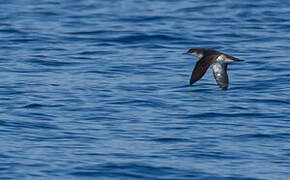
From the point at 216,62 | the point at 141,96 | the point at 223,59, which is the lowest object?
the point at 141,96

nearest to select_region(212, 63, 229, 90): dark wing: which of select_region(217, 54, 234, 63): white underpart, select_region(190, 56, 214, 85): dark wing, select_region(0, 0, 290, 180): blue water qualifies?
select_region(0, 0, 290, 180): blue water

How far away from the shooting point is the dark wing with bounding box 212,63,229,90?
17484mm

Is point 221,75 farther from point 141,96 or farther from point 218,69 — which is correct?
point 141,96

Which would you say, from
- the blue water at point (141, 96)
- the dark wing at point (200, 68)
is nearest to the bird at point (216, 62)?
the dark wing at point (200, 68)

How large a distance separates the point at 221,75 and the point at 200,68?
1.89 meters

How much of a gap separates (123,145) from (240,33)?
12.3 m

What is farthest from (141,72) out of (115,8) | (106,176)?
(115,8)

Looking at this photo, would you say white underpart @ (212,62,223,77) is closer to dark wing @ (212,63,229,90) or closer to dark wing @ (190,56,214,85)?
dark wing @ (212,63,229,90)

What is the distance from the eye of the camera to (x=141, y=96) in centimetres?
1697

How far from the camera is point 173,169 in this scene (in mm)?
12094

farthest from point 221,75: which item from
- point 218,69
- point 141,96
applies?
point 141,96

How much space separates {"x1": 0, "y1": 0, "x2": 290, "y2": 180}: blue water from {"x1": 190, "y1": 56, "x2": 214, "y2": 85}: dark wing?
0.66 meters

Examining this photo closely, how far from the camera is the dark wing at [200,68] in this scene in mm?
15461

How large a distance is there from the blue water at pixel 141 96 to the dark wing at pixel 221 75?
0.19 m
